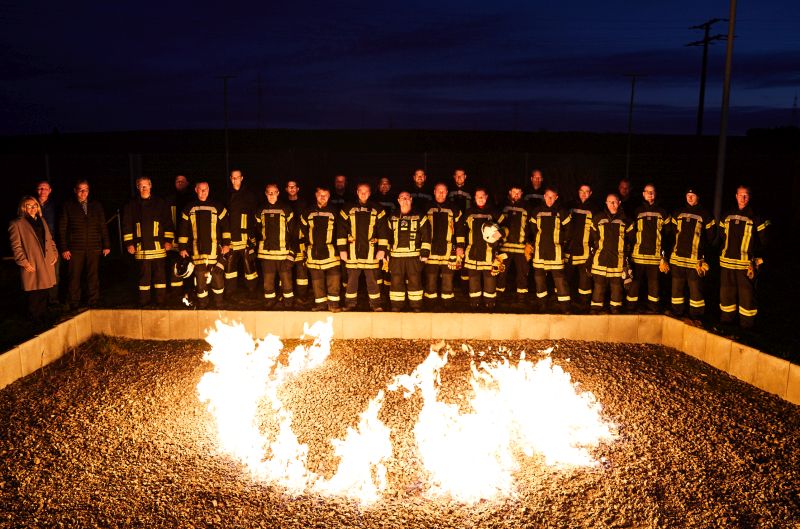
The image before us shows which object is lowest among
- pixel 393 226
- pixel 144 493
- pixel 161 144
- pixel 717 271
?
pixel 144 493

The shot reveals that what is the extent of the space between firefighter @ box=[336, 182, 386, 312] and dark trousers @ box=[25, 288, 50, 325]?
457cm

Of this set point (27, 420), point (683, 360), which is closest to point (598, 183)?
point (683, 360)

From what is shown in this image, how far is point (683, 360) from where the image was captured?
Answer: 8.61 m

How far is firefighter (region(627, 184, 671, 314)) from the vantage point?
9906mm

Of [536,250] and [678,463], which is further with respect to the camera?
[536,250]

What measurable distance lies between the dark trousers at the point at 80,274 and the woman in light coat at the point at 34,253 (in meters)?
0.42

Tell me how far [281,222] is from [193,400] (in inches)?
147

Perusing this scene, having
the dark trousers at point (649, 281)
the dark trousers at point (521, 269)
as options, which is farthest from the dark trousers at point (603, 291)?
the dark trousers at point (521, 269)

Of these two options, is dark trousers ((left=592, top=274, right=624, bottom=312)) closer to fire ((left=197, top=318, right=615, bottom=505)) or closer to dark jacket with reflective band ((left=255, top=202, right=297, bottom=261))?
fire ((left=197, top=318, right=615, bottom=505))

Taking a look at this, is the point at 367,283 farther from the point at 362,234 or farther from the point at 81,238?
the point at 81,238

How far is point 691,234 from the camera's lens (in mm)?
9672

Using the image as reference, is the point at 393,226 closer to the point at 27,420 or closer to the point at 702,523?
the point at 27,420

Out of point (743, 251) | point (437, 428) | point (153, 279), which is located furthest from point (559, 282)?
→ point (153, 279)

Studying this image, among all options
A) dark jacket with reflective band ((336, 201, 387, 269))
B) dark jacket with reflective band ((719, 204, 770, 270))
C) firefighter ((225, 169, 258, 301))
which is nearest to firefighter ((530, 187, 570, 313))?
dark jacket with reflective band ((719, 204, 770, 270))
